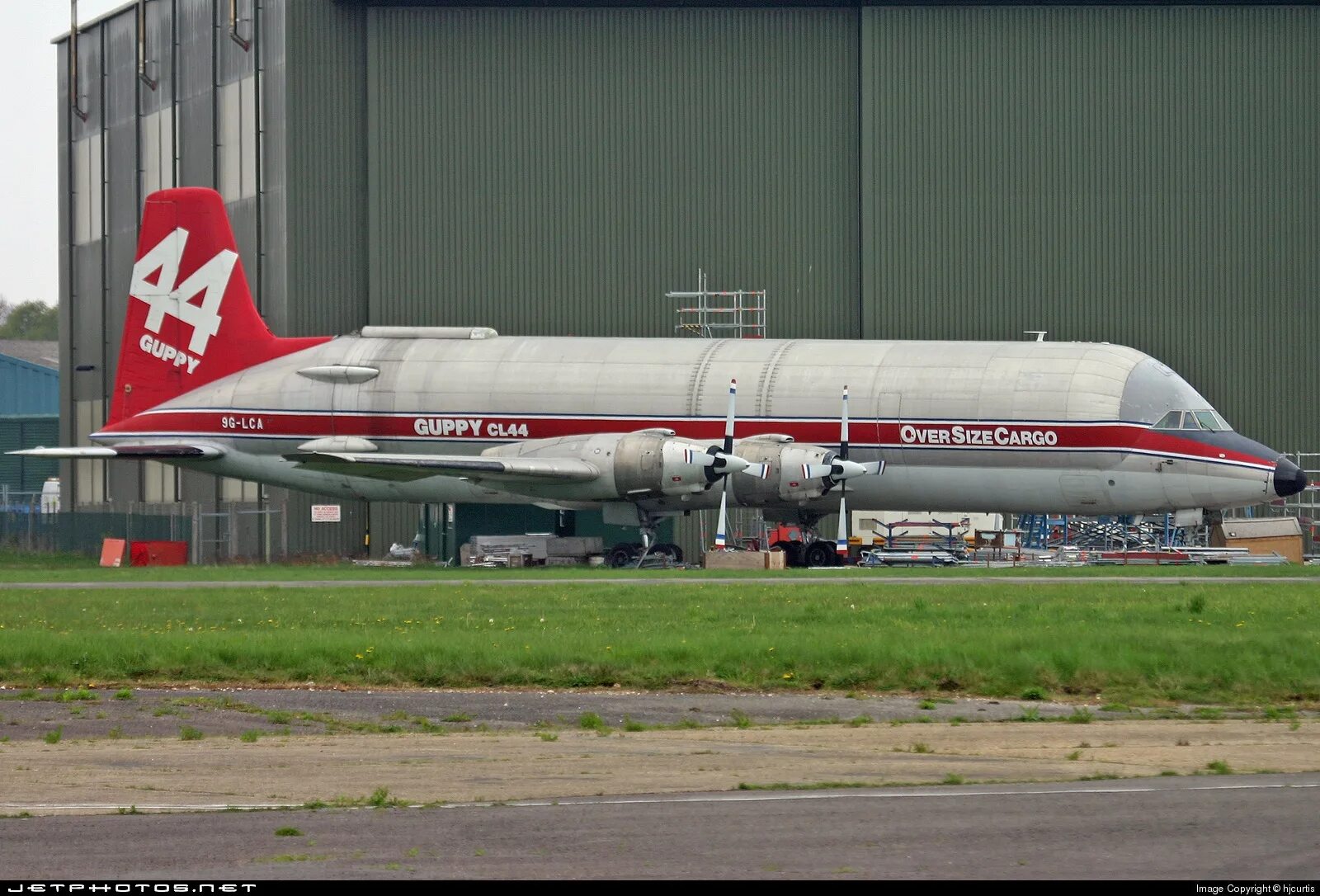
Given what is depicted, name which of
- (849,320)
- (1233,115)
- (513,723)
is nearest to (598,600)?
(513,723)

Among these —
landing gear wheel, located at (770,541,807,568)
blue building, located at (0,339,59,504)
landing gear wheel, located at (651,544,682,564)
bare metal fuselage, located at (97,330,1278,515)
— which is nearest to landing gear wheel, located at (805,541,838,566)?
landing gear wheel, located at (770,541,807,568)

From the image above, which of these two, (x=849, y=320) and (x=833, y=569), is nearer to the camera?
(x=833, y=569)

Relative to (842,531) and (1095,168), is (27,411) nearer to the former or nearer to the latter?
(1095,168)

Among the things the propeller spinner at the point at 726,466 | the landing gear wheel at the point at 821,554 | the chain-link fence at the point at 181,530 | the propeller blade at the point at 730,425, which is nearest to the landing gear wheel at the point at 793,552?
the landing gear wheel at the point at 821,554

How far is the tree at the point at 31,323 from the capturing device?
16750 cm

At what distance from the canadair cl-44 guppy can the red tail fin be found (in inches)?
2.5

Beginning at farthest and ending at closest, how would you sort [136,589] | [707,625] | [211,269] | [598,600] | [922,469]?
[211,269]
[922,469]
[136,589]
[598,600]
[707,625]

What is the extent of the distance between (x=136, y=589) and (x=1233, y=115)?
120ft

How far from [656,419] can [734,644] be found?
21351 mm

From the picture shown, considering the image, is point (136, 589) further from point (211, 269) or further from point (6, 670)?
point (211, 269)

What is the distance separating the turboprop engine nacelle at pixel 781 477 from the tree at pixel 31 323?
458 feet

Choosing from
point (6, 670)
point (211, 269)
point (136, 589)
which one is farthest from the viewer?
point (211, 269)

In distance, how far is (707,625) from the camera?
23.2 m

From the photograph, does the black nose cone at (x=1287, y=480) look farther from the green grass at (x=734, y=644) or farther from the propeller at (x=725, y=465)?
the propeller at (x=725, y=465)
